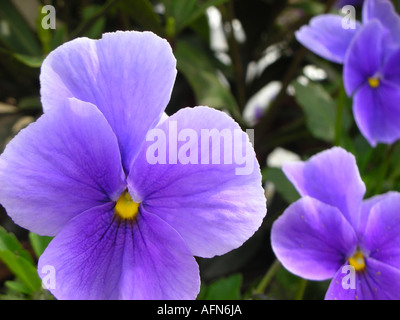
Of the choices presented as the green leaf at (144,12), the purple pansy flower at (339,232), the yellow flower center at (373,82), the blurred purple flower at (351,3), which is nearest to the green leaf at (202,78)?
the green leaf at (144,12)

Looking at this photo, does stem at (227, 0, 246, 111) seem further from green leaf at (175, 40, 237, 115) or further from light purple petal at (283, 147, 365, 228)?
light purple petal at (283, 147, 365, 228)

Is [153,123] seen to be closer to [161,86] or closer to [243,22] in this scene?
[161,86]

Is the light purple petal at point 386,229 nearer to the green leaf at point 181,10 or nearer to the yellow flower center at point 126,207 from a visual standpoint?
the yellow flower center at point 126,207

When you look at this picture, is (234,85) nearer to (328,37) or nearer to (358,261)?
(328,37)

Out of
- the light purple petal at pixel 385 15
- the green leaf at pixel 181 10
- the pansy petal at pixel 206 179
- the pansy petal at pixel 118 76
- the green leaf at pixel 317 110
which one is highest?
the pansy petal at pixel 118 76

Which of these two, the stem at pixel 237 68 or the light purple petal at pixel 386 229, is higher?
the light purple petal at pixel 386 229

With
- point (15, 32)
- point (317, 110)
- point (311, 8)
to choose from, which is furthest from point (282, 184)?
point (15, 32)

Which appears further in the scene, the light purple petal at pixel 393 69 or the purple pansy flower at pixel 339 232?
the light purple petal at pixel 393 69
